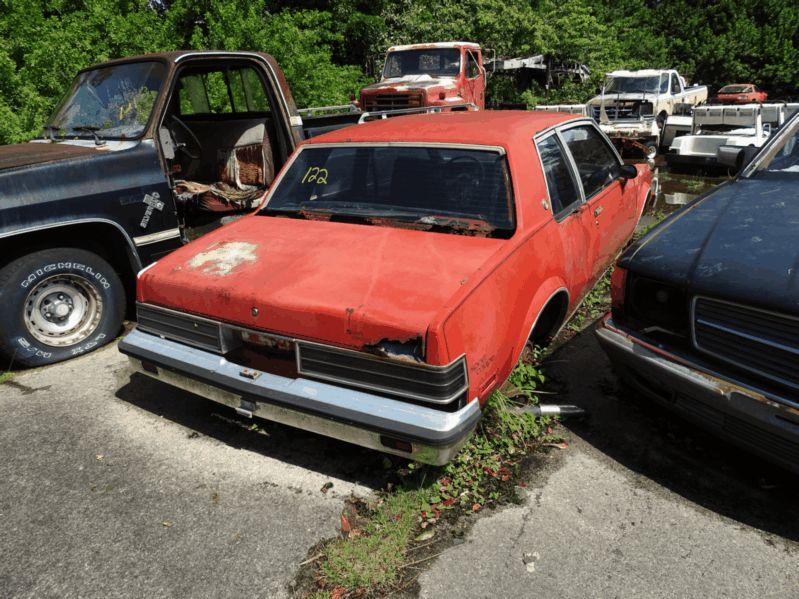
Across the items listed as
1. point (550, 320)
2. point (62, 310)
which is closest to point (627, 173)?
point (550, 320)

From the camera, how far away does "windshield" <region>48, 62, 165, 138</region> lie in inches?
189

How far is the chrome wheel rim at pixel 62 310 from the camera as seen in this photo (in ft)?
13.7

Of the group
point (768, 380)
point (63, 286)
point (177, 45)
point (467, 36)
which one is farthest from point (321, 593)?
point (467, 36)

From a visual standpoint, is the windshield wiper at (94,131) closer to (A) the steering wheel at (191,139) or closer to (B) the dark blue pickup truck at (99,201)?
(B) the dark blue pickup truck at (99,201)

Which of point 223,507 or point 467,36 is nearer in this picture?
point 223,507

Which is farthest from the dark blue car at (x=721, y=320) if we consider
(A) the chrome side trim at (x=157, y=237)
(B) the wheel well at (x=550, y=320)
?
(A) the chrome side trim at (x=157, y=237)

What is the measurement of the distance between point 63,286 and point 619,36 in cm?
2956

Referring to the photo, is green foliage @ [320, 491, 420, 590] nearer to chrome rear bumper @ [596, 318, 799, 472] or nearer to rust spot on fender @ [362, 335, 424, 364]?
rust spot on fender @ [362, 335, 424, 364]

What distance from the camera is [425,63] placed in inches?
500

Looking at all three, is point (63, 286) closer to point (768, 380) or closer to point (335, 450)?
point (335, 450)

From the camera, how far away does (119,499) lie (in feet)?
9.81

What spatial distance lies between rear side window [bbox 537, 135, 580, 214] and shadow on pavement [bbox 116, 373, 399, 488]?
6.42 feet

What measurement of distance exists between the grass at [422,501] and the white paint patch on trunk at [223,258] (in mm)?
1467

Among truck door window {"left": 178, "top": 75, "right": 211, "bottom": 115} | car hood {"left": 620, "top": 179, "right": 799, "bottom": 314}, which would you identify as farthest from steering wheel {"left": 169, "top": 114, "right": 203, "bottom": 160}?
car hood {"left": 620, "top": 179, "right": 799, "bottom": 314}
